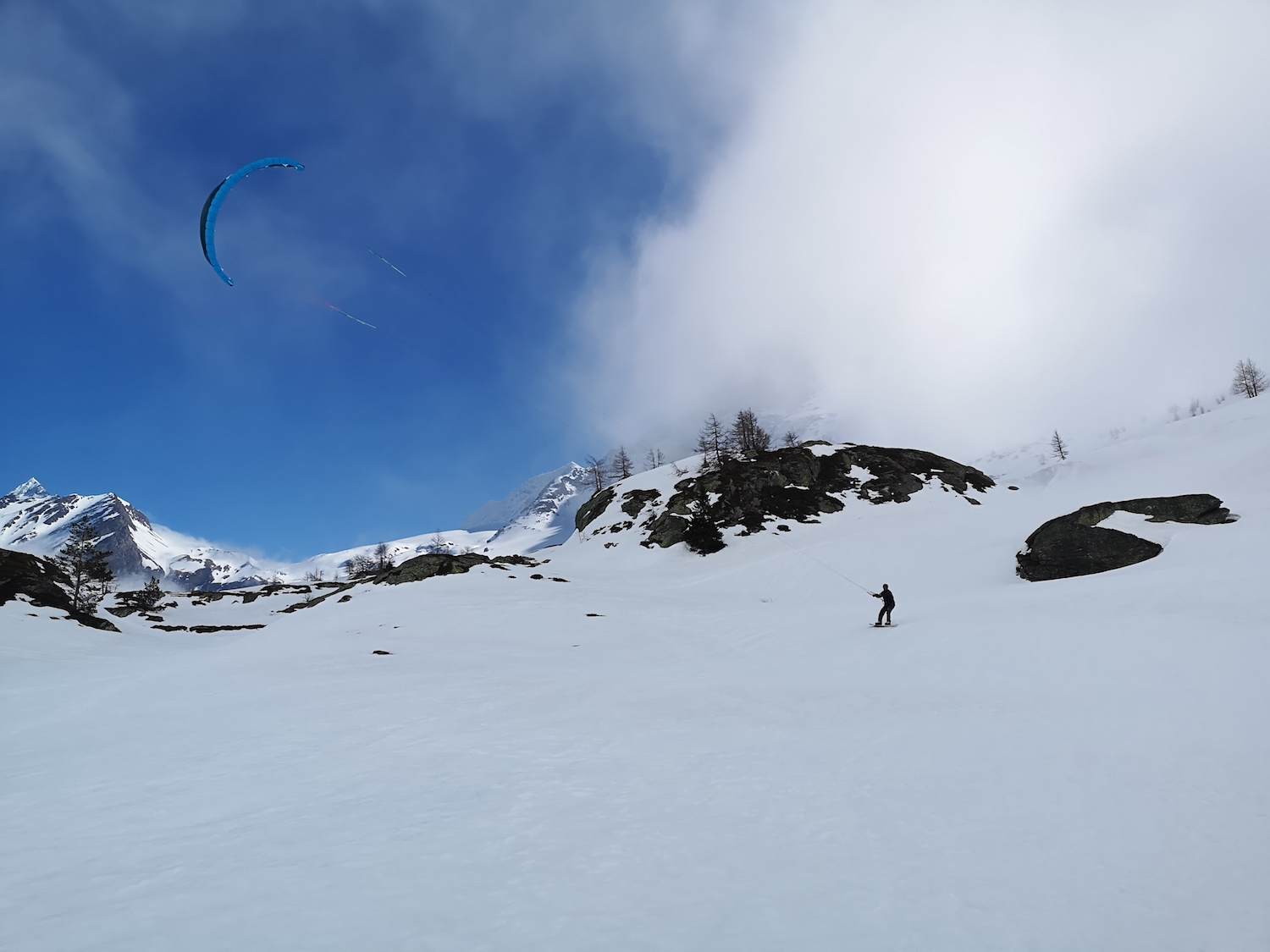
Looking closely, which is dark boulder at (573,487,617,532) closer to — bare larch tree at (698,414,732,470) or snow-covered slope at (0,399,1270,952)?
bare larch tree at (698,414,732,470)

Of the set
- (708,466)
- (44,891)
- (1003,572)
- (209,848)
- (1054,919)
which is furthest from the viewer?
(708,466)

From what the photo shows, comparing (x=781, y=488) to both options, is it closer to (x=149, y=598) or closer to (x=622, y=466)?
(x=622, y=466)

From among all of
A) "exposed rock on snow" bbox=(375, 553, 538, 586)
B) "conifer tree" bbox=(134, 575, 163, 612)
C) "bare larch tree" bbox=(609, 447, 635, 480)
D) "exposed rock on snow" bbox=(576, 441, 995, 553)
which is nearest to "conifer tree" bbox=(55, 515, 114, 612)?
"conifer tree" bbox=(134, 575, 163, 612)

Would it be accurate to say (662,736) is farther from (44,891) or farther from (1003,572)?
(1003,572)

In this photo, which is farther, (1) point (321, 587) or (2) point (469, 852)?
(1) point (321, 587)

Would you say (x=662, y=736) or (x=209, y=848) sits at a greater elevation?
(x=209, y=848)

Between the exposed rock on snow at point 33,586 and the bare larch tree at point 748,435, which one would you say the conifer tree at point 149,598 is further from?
the bare larch tree at point 748,435

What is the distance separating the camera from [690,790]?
7.49 m

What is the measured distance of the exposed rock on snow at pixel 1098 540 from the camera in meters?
24.6

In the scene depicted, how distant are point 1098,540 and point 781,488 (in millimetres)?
39466

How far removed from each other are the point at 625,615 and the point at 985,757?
74.5ft

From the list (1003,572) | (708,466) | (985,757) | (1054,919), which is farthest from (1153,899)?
(708,466)

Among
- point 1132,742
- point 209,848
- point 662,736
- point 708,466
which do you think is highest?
point 708,466

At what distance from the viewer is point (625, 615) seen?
29750mm
